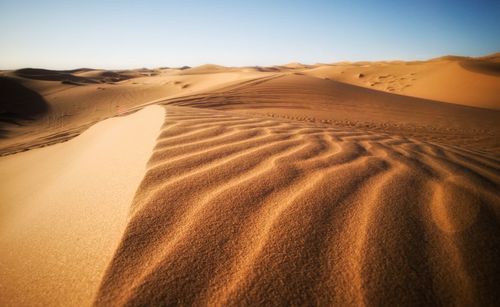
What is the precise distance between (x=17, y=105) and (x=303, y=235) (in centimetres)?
1320

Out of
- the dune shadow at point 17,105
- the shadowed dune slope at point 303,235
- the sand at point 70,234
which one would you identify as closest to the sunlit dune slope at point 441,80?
the shadowed dune slope at point 303,235

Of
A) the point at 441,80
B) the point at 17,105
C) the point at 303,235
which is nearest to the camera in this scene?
the point at 303,235

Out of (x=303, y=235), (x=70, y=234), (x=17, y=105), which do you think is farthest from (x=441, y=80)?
(x=17, y=105)

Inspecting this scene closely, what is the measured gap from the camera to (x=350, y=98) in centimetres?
805

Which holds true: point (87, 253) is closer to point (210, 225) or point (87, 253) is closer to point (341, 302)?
point (210, 225)

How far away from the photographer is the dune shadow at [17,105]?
27.2ft

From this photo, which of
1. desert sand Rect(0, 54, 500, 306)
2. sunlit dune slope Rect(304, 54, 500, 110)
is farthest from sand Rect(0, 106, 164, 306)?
sunlit dune slope Rect(304, 54, 500, 110)

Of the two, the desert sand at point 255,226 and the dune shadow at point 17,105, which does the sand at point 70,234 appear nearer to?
the desert sand at point 255,226

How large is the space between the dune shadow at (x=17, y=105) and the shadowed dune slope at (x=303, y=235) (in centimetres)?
865

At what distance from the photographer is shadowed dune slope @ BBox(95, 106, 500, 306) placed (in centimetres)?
71

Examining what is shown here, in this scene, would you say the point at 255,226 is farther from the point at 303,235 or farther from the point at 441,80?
the point at 441,80

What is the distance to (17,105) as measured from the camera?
9852mm

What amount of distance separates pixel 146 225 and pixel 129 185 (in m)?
0.34

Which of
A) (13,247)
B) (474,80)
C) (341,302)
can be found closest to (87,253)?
(13,247)
